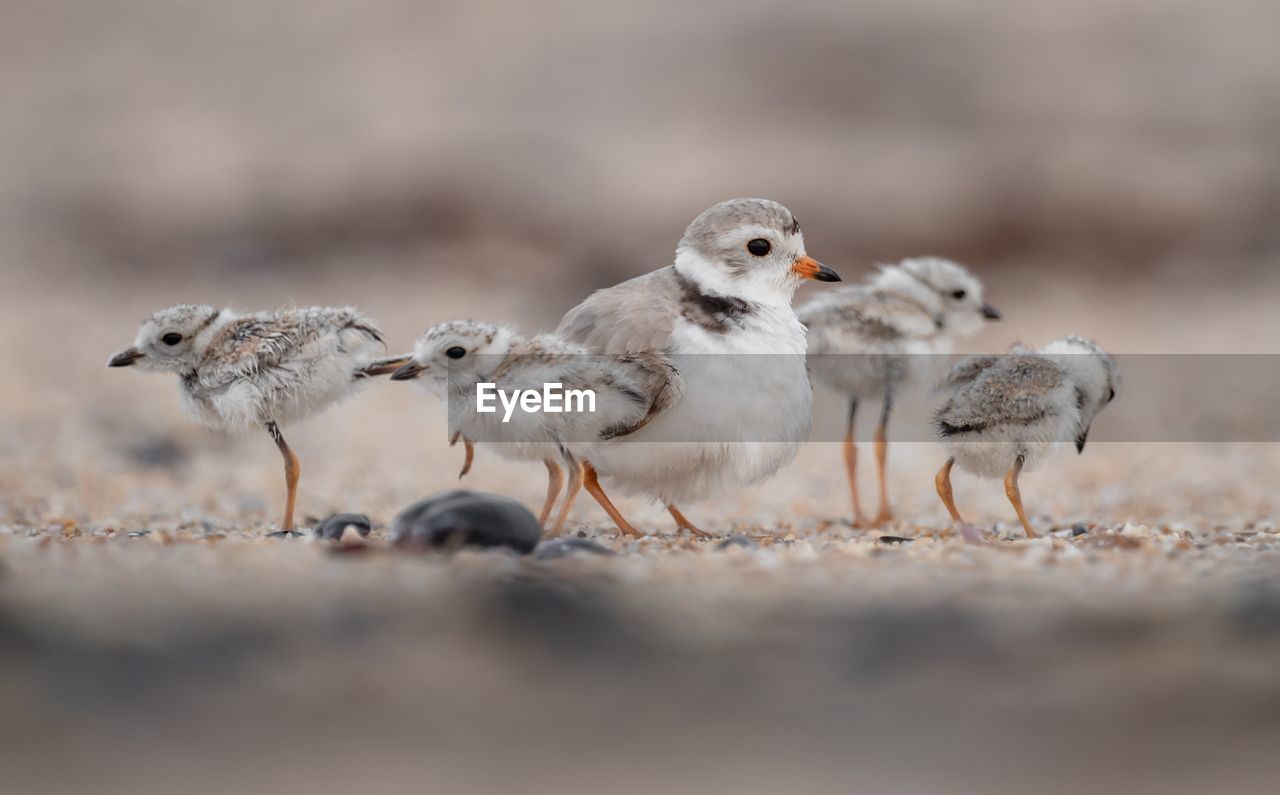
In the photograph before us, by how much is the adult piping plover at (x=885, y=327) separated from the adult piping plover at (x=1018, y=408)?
372 millimetres

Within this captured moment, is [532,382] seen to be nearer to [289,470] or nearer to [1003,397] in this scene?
[289,470]

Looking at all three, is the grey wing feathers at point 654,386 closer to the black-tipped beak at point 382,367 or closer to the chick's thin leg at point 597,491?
the chick's thin leg at point 597,491

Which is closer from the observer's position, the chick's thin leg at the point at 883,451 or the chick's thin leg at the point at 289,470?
the chick's thin leg at the point at 289,470

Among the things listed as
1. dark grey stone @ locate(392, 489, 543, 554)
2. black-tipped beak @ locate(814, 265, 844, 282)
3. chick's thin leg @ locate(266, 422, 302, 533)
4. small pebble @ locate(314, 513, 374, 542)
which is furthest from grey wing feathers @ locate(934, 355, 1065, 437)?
chick's thin leg @ locate(266, 422, 302, 533)

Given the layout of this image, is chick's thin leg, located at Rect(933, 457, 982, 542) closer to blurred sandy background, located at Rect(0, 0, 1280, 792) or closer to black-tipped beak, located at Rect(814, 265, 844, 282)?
blurred sandy background, located at Rect(0, 0, 1280, 792)

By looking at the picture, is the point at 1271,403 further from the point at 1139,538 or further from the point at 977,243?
the point at 1139,538

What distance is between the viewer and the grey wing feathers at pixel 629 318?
3.37 metres

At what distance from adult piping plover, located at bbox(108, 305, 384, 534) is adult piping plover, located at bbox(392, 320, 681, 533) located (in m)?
0.29

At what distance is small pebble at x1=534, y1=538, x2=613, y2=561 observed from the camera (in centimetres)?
291

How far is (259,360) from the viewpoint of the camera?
344 centimetres

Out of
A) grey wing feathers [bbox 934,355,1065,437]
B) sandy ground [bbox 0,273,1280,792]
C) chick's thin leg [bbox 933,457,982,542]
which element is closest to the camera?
sandy ground [bbox 0,273,1280,792]

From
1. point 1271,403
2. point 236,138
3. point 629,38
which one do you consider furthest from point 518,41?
point 1271,403

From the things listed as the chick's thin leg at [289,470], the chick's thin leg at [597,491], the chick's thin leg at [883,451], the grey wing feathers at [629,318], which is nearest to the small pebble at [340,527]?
the chick's thin leg at [289,470]

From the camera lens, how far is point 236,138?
28.6ft
